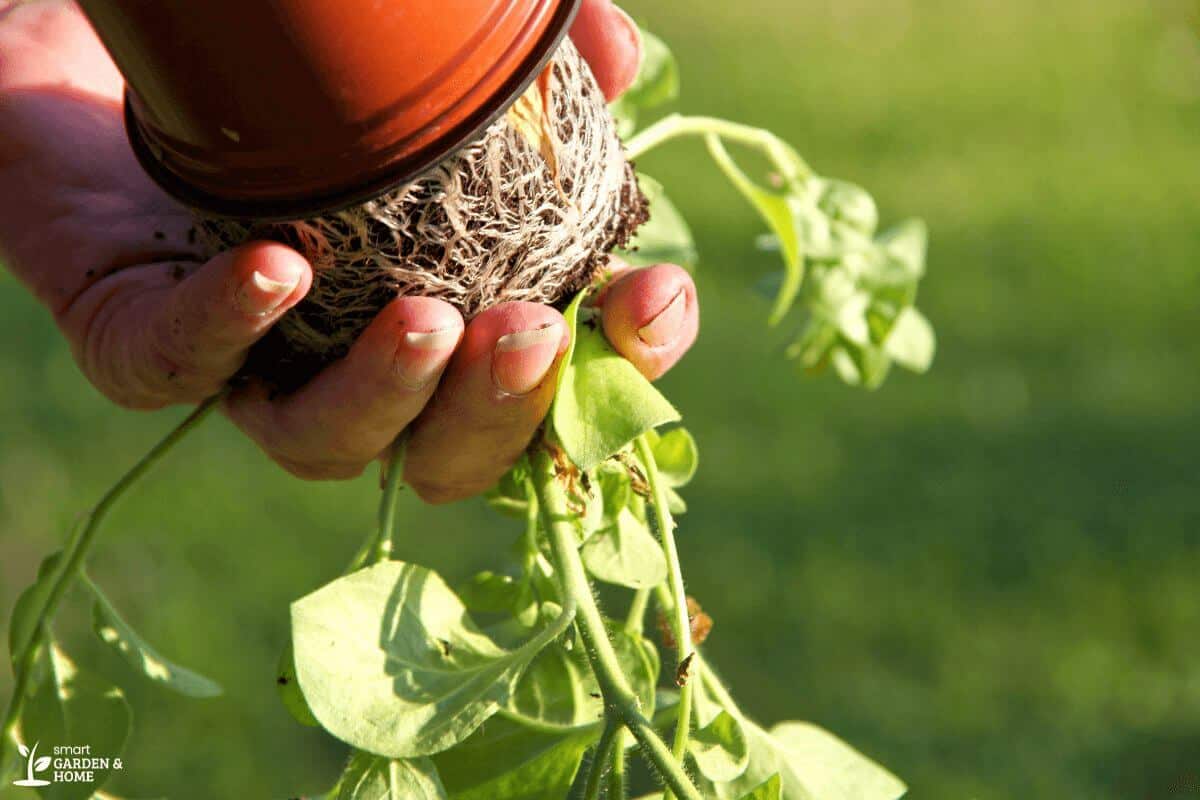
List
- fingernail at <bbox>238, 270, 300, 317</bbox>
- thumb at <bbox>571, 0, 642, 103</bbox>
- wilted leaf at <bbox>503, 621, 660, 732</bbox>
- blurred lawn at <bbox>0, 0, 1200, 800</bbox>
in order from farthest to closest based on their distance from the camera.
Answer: blurred lawn at <bbox>0, 0, 1200, 800</bbox> → thumb at <bbox>571, 0, 642, 103</bbox> → wilted leaf at <bbox>503, 621, 660, 732</bbox> → fingernail at <bbox>238, 270, 300, 317</bbox>

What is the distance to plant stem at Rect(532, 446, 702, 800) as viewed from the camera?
0.74 meters

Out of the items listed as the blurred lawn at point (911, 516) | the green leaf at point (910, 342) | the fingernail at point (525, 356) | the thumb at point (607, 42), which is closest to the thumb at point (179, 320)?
the fingernail at point (525, 356)

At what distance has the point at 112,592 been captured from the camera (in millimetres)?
2332

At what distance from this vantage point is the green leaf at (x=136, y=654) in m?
0.96

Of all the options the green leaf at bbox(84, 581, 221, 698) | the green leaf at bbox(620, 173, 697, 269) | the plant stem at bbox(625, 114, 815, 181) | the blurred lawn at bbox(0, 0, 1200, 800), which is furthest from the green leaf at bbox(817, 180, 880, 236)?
the blurred lawn at bbox(0, 0, 1200, 800)

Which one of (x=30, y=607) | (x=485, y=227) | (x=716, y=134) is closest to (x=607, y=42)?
(x=716, y=134)

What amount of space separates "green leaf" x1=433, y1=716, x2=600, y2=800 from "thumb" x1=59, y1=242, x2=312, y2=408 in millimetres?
311

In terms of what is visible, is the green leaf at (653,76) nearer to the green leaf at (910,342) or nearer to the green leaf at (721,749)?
the green leaf at (910,342)

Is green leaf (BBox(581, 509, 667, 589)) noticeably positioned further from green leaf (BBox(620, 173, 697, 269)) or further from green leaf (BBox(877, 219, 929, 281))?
green leaf (BBox(877, 219, 929, 281))

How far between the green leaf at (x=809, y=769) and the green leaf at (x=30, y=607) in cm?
50

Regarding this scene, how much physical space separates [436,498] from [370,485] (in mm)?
1570

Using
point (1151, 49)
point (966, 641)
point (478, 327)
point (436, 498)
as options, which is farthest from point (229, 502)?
point (1151, 49)

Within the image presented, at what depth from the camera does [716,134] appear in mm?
1202

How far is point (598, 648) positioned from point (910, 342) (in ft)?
2.25
